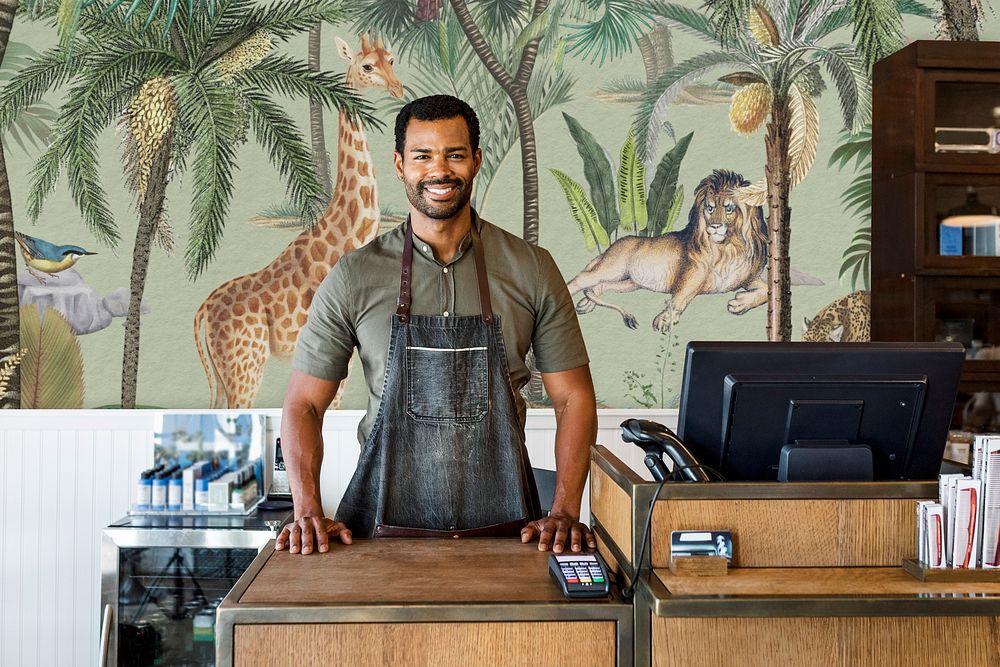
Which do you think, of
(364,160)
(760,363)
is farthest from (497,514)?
(364,160)

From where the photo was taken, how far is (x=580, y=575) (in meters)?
1.50

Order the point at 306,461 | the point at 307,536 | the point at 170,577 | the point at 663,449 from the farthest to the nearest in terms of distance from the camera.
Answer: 1. the point at 170,577
2. the point at 306,461
3. the point at 307,536
4. the point at 663,449

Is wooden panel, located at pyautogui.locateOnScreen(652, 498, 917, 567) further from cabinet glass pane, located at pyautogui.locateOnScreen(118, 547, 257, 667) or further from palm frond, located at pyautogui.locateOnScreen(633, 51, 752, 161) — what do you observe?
palm frond, located at pyautogui.locateOnScreen(633, 51, 752, 161)

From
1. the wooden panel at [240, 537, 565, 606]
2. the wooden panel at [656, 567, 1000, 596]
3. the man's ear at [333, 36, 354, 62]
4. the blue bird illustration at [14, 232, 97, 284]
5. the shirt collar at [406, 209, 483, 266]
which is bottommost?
the wooden panel at [240, 537, 565, 606]

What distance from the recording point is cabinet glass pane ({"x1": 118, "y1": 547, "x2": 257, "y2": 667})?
9.87ft

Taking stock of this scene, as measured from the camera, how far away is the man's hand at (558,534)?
178 centimetres

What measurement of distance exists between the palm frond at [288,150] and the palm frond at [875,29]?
2266 millimetres

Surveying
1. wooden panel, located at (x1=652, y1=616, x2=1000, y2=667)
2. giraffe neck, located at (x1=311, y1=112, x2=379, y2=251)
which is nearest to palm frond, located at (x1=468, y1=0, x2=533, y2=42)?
giraffe neck, located at (x1=311, y1=112, x2=379, y2=251)

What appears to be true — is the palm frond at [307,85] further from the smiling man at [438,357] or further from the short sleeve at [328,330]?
the short sleeve at [328,330]

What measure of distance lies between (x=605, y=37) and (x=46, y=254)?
7.79 feet

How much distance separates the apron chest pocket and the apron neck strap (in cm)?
10

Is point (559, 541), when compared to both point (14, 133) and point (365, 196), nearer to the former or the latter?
point (365, 196)

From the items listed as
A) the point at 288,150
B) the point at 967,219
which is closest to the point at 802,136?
the point at 967,219

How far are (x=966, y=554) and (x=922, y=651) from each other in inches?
7.3
